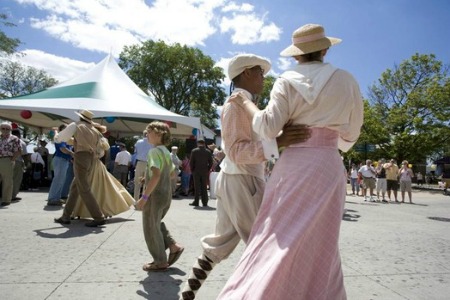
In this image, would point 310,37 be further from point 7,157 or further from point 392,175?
point 392,175

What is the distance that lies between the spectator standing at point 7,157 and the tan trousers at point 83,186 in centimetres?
283

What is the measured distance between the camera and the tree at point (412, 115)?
89.1 ft

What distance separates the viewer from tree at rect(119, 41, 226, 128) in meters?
38.8

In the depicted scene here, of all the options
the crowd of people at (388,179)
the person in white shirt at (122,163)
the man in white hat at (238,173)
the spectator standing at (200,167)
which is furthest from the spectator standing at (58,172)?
the crowd of people at (388,179)

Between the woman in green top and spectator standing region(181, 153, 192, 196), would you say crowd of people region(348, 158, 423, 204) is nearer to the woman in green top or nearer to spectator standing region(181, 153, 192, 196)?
spectator standing region(181, 153, 192, 196)

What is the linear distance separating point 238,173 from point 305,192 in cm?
62

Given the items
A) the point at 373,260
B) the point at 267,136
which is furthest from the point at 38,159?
the point at 267,136

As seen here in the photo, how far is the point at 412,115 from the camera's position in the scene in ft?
92.4

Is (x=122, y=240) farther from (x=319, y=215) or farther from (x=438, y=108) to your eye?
(x=438, y=108)

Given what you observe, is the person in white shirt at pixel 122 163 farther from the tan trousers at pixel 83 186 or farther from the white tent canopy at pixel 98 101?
the tan trousers at pixel 83 186

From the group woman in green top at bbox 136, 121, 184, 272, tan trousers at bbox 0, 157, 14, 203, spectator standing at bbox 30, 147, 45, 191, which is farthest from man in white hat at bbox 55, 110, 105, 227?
spectator standing at bbox 30, 147, 45, 191

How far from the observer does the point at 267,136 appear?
194cm

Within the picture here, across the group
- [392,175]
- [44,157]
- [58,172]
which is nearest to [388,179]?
[392,175]

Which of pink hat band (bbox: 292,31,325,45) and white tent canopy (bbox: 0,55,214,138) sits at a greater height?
white tent canopy (bbox: 0,55,214,138)
